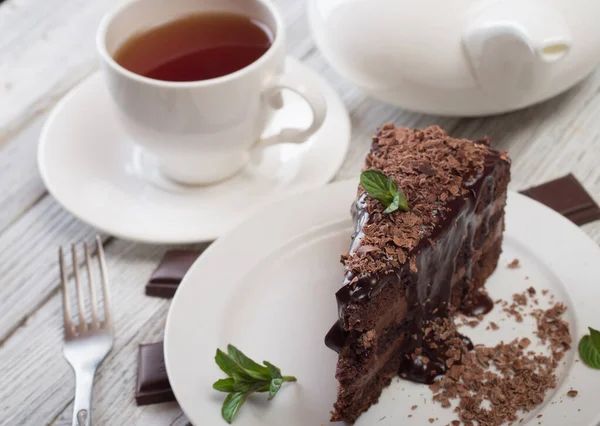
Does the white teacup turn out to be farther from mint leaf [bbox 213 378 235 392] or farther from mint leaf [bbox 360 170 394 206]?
mint leaf [bbox 213 378 235 392]

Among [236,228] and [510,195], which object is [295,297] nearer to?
[236,228]

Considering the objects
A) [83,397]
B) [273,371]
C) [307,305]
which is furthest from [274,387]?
[83,397]

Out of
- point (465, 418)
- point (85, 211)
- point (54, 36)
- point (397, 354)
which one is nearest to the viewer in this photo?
point (465, 418)

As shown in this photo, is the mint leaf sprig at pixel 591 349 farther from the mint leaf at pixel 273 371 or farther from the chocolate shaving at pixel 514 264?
the mint leaf at pixel 273 371

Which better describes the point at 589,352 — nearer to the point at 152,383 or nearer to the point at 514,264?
the point at 514,264

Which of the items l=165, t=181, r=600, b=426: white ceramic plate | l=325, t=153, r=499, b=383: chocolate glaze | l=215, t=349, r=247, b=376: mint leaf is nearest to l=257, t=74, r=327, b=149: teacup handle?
l=165, t=181, r=600, b=426: white ceramic plate

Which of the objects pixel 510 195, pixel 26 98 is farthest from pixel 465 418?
pixel 26 98
